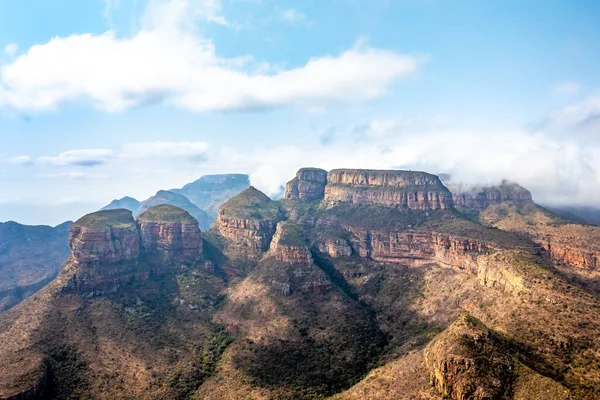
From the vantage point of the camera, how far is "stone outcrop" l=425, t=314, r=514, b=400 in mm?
66481

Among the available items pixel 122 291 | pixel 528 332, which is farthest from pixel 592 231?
pixel 122 291

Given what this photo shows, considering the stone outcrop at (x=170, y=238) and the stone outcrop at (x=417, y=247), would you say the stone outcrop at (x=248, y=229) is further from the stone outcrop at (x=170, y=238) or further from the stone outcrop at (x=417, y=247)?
the stone outcrop at (x=417, y=247)

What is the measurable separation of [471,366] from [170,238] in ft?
438

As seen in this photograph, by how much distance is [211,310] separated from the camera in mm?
146250

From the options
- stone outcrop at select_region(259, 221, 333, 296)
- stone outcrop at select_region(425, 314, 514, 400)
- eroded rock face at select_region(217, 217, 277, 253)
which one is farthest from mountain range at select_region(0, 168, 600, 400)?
eroded rock face at select_region(217, 217, 277, 253)

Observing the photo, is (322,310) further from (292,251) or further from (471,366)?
(471,366)

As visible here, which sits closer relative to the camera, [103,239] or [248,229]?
[103,239]

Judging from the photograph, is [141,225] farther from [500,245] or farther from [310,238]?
[500,245]

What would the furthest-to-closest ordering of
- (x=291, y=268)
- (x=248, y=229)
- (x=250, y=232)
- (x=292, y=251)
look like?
(x=248, y=229) → (x=250, y=232) → (x=292, y=251) → (x=291, y=268)

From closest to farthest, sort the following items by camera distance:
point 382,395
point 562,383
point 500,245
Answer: point 562,383
point 382,395
point 500,245

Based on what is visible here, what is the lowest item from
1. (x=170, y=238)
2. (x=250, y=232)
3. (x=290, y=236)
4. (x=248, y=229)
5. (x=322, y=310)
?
(x=322, y=310)

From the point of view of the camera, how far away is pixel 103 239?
148375 mm

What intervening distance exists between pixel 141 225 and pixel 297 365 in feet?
328

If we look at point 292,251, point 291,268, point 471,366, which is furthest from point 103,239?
point 471,366
